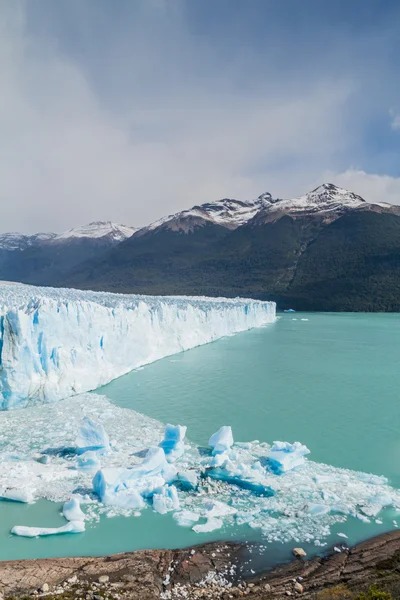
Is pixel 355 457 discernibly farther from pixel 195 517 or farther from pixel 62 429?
pixel 62 429

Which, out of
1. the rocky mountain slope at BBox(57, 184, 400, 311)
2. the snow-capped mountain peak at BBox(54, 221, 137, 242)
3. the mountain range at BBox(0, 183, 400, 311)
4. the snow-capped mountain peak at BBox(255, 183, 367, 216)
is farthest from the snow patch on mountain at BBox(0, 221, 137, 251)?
the snow-capped mountain peak at BBox(255, 183, 367, 216)

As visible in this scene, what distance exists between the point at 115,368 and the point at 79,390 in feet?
7.46

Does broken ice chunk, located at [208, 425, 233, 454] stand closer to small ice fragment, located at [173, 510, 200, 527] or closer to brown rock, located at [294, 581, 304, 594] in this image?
small ice fragment, located at [173, 510, 200, 527]

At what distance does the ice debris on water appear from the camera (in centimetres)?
514

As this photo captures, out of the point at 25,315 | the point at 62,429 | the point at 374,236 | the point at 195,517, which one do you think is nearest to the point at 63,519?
the point at 195,517

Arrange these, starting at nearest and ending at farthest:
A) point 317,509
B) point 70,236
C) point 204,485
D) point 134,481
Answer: point 317,509 < point 134,481 < point 204,485 < point 70,236

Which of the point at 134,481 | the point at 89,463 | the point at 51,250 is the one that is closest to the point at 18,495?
the point at 89,463

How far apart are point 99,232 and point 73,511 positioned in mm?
176859

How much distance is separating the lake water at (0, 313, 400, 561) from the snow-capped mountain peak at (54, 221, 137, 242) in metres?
154

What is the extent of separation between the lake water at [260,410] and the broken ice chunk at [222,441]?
62cm

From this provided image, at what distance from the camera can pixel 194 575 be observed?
411 cm

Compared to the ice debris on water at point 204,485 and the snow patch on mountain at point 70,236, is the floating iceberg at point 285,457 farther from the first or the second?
the snow patch on mountain at point 70,236

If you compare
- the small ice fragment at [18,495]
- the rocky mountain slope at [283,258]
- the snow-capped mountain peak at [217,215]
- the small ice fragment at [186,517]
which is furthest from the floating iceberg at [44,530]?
the snow-capped mountain peak at [217,215]

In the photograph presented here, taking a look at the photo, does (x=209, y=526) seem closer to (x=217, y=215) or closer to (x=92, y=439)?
(x=92, y=439)
